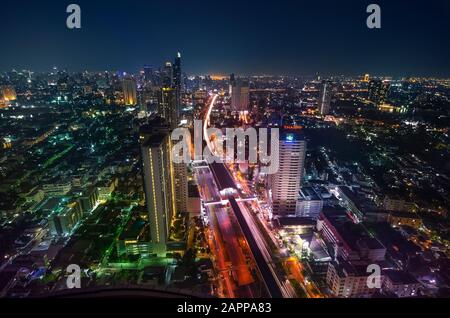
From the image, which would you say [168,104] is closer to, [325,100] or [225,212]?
[225,212]

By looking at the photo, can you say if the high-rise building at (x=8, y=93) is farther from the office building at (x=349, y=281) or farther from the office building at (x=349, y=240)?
the office building at (x=349, y=281)

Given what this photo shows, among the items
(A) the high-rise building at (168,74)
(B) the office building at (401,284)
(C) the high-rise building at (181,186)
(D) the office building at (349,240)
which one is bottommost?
(B) the office building at (401,284)

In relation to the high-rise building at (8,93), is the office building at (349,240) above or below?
below

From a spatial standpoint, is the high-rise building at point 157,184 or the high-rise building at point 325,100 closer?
the high-rise building at point 157,184

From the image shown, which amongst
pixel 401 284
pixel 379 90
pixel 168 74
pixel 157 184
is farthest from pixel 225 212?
pixel 379 90

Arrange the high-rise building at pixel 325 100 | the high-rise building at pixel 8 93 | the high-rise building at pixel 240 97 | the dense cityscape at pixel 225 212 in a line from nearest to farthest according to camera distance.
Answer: the dense cityscape at pixel 225 212 → the high-rise building at pixel 8 93 → the high-rise building at pixel 325 100 → the high-rise building at pixel 240 97

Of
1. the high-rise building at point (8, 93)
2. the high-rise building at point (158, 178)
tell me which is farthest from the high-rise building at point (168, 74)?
the high-rise building at point (158, 178)
